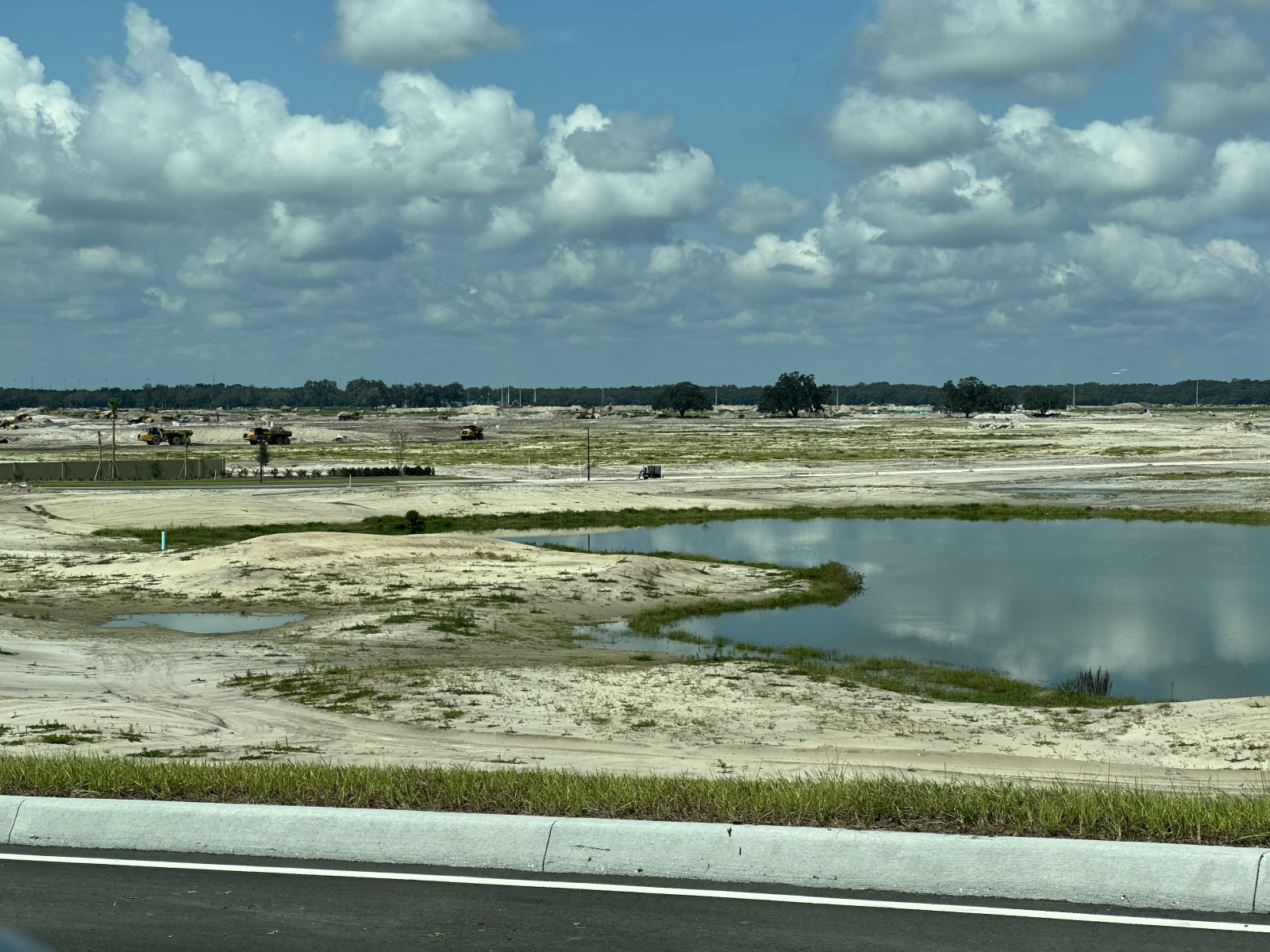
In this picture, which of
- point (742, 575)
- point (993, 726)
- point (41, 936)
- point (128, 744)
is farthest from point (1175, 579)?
point (41, 936)

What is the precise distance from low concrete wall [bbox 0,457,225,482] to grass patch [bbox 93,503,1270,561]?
31058mm

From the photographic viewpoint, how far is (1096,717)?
22.8 metres

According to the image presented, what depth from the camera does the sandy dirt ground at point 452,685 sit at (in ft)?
60.3

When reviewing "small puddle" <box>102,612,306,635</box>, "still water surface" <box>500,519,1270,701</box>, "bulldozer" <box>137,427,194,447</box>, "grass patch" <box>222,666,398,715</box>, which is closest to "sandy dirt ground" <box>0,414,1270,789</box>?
"grass patch" <box>222,666,398,715</box>

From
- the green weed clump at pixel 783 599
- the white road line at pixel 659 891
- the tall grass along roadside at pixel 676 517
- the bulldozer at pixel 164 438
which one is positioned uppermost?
the bulldozer at pixel 164 438

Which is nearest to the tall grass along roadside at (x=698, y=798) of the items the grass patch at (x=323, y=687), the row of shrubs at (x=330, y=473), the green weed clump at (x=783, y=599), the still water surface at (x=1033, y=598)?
the grass patch at (x=323, y=687)

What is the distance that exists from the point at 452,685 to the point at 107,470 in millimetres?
74959

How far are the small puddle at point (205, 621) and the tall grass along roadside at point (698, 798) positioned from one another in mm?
22623

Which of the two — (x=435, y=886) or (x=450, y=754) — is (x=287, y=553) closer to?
(x=450, y=754)

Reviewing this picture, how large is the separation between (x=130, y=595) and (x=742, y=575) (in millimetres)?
21587

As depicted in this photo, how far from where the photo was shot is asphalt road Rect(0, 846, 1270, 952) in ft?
25.0

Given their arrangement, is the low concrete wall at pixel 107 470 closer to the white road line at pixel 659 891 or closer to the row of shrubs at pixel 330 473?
the row of shrubs at pixel 330 473

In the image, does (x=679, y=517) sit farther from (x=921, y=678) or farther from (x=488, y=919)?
(x=488, y=919)

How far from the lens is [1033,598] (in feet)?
138
